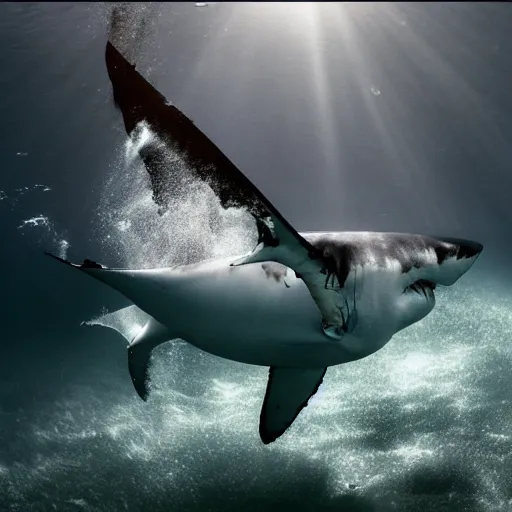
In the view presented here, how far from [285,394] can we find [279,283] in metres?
1.48

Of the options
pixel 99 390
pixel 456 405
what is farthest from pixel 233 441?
pixel 99 390

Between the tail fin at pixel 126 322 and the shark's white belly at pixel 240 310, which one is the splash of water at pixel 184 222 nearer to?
the shark's white belly at pixel 240 310

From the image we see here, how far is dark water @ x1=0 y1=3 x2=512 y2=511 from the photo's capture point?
6.18 meters

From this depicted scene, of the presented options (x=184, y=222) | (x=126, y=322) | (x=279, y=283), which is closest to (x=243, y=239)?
(x=279, y=283)

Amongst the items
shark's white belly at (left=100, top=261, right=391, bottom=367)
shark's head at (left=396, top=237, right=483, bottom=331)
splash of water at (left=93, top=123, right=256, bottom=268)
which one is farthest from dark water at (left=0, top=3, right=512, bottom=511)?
shark's head at (left=396, top=237, right=483, bottom=331)

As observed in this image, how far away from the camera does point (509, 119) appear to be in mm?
17672

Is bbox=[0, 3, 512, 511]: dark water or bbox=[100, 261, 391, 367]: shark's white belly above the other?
bbox=[100, 261, 391, 367]: shark's white belly

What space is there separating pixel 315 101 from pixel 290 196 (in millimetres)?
9678

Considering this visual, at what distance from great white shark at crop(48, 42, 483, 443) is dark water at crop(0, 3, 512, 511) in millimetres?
536

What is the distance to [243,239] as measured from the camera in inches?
114

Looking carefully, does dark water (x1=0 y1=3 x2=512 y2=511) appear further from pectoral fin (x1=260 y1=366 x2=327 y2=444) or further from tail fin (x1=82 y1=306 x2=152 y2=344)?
pectoral fin (x1=260 y1=366 x2=327 y2=444)

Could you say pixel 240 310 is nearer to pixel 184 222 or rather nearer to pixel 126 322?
pixel 184 222

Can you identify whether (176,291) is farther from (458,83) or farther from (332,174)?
(332,174)

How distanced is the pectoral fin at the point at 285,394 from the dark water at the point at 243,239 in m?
1.32
